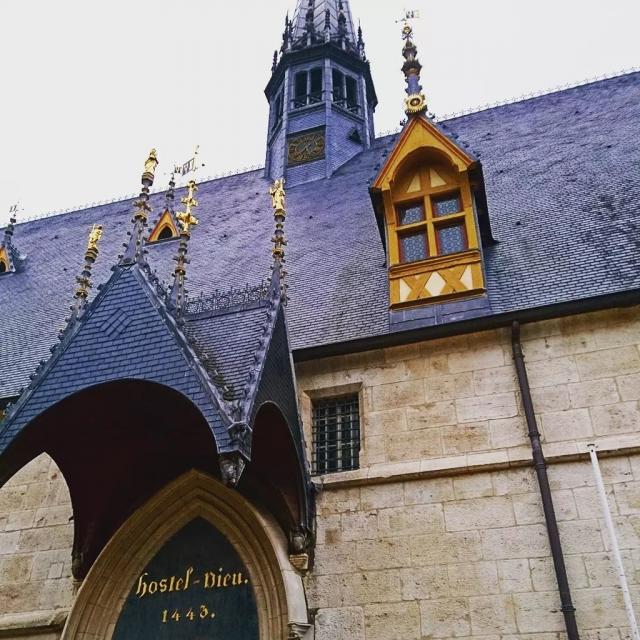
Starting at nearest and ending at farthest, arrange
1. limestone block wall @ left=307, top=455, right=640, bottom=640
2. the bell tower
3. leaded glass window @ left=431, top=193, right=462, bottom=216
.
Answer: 1. limestone block wall @ left=307, top=455, right=640, bottom=640
2. leaded glass window @ left=431, top=193, right=462, bottom=216
3. the bell tower

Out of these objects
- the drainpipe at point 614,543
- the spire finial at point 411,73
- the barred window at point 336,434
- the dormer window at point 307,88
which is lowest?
the drainpipe at point 614,543

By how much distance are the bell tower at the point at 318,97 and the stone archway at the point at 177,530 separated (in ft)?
29.6

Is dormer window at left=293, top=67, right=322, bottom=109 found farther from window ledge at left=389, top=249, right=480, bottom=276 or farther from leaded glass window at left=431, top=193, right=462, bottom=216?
window ledge at left=389, top=249, right=480, bottom=276

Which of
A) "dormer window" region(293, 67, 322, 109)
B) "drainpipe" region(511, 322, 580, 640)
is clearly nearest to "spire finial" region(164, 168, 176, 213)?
"dormer window" region(293, 67, 322, 109)

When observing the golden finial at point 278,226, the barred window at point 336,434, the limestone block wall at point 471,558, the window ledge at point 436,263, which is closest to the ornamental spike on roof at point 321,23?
the golden finial at point 278,226

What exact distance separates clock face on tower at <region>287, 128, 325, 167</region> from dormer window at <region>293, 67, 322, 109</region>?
60.0 inches

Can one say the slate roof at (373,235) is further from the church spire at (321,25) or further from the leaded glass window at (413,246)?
the church spire at (321,25)

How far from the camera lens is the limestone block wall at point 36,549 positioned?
317 inches

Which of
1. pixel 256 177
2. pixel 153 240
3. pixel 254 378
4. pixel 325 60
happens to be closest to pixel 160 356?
pixel 254 378

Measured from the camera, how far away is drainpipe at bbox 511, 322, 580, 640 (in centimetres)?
636

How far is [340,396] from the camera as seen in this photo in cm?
877

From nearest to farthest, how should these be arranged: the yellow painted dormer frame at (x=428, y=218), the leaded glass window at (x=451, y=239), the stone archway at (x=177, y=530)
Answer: the stone archway at (x=177, y=530) < the yellow painted dormer frame at (x=428, y=218) < the leaded glass window at (x=451, y=239)

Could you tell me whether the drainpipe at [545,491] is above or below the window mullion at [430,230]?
below

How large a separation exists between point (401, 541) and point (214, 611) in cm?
213
